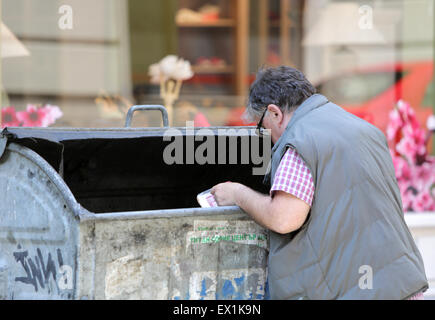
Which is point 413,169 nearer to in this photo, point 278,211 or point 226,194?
point 226,194

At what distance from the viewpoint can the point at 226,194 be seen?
8.08ft

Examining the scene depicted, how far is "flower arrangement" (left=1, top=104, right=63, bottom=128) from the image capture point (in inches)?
177

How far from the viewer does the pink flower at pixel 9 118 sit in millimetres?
4488

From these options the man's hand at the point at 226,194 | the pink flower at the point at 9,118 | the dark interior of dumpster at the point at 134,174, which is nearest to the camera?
the man's hand at the point at 226,194

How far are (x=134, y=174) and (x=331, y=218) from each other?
4.42 ft

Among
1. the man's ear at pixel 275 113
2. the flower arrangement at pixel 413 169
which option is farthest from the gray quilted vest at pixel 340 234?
the flower arrangement at pixel 413 169

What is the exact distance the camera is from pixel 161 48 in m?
5.31

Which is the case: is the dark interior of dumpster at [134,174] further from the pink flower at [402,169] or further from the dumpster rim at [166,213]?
the pink flower at [402,169]

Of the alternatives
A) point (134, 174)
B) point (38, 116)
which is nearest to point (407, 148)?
Result: point (134, 174)

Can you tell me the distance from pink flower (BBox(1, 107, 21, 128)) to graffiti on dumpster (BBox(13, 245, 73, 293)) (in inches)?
89.5

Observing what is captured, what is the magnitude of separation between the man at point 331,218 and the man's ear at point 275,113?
11 centimetres

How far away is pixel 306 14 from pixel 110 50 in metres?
1.63
